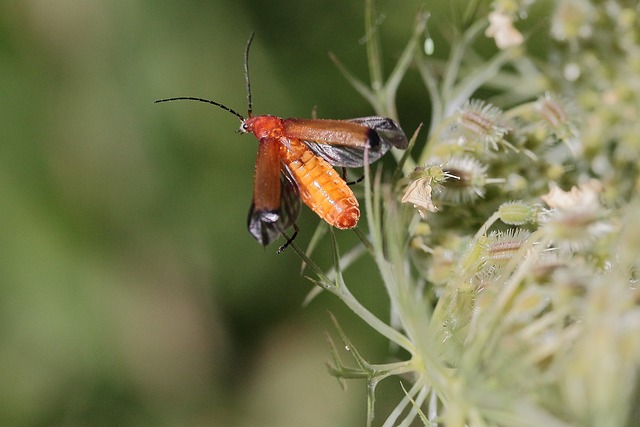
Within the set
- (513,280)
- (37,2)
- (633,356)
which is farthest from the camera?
(37,2)

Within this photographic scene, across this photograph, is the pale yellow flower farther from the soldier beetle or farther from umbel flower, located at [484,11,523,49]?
umbel flower, located at [484,11,523,49]

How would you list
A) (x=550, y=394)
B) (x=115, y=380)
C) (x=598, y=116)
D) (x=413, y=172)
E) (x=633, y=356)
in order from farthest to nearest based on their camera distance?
1. (x=115, y=380)
2. (x=598, y=116)
3. (x=413, y=172)
4. (x=550, y=394)
5. (x=633, y=356)

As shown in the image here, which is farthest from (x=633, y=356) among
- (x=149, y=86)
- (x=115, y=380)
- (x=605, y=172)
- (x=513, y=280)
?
(x=115, y=380)

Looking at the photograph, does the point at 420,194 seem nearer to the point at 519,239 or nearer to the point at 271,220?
the point at 519,239

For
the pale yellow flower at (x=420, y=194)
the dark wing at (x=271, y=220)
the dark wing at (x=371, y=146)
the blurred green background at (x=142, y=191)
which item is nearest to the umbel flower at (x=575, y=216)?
the pale yellow flower at (x=420, y=194)

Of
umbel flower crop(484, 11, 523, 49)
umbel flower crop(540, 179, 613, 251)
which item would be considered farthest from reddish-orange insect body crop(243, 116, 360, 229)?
umbel flower crop(484, 11, 523, 49)

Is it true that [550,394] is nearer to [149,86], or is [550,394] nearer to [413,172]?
[413,172]
